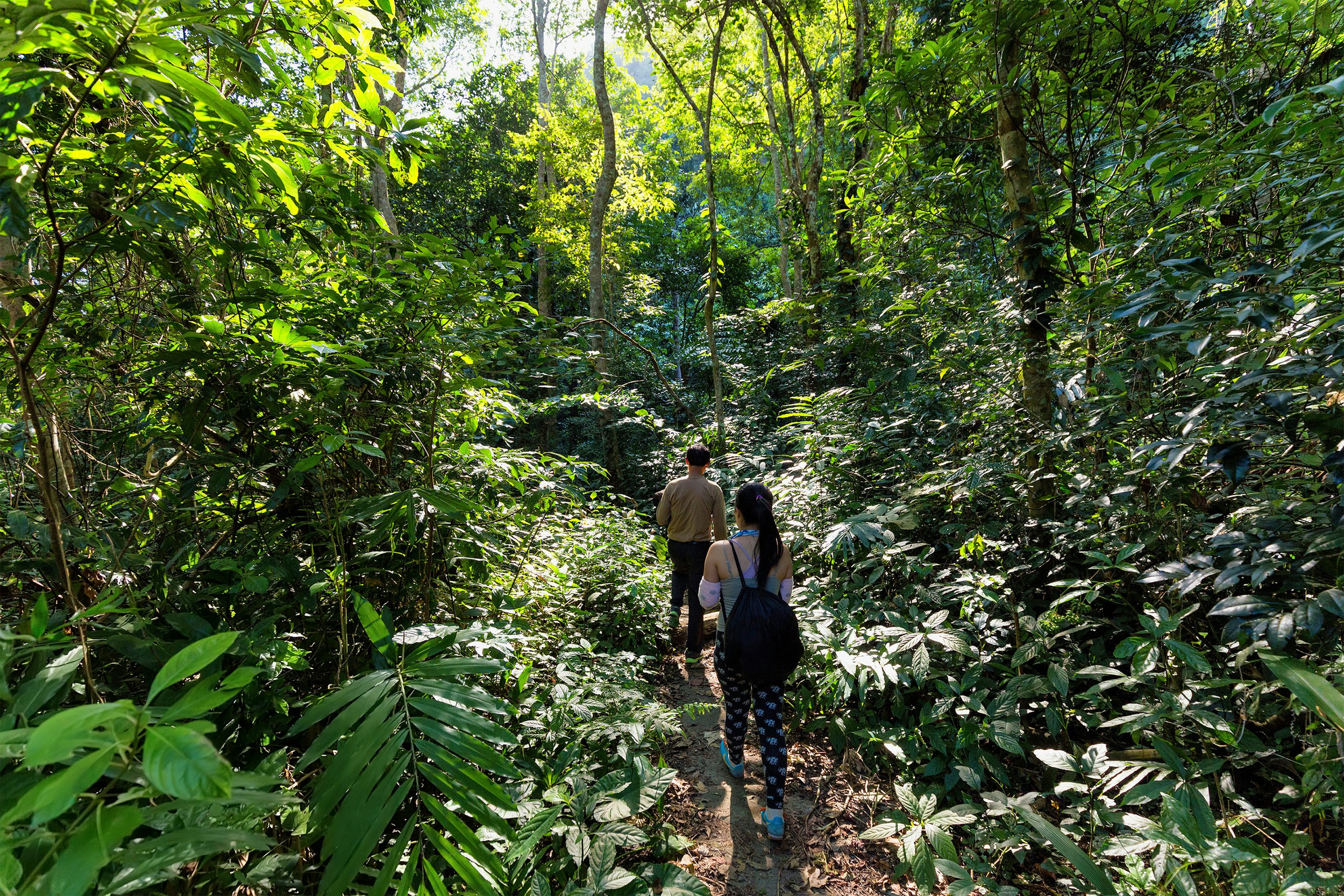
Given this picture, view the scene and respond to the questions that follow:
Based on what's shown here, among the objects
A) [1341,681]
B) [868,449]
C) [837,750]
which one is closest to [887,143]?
[868,449]

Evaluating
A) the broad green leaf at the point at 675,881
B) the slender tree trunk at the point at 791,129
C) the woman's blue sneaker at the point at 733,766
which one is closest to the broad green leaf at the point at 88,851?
the broad green leaf at the point at 675,881

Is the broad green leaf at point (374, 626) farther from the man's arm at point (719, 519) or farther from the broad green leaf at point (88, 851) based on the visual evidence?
the man's arm at point (719, 519)

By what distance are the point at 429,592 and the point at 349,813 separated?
1.28m

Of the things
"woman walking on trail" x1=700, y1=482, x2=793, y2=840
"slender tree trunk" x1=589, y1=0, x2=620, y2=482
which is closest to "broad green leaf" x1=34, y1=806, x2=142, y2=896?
"woman walking on trail" x1=700, y1=482, x2=793, y2=840

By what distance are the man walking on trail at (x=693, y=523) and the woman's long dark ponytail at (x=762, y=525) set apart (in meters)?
1.60

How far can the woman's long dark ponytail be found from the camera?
284cm

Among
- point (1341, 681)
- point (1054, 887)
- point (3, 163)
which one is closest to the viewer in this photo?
point (3, 163)

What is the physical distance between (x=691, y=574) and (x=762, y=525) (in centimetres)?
220

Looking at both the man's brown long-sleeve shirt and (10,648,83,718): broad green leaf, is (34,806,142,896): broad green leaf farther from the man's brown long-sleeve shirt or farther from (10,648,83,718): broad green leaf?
the man's brown long-sleeve shirt

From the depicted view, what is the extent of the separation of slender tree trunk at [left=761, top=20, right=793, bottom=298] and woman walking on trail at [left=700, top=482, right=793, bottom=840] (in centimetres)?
695

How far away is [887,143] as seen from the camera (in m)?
4.37

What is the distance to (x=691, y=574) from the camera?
4898 millimetres

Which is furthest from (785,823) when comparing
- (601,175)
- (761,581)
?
(601,175)

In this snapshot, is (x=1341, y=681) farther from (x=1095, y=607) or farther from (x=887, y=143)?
(x=887, y=143)
